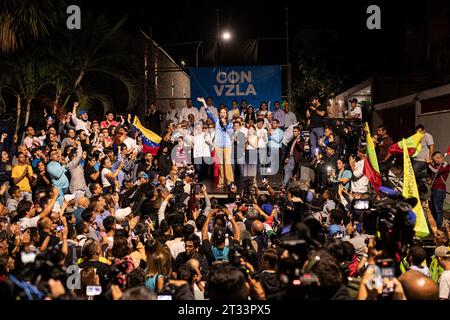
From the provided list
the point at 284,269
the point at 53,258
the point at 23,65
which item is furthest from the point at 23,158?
the point at 284,269

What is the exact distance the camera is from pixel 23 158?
32.8 ft

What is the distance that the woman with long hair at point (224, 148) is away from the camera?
1191 centimetres

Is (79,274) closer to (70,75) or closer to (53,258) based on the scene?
(53,258)

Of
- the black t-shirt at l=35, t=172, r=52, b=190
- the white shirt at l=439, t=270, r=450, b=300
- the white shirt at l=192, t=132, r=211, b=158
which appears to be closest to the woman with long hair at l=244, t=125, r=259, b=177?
the white shirt at l=192, t=132, r=211, b=158

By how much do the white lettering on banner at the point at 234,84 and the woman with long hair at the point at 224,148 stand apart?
8.45 feet

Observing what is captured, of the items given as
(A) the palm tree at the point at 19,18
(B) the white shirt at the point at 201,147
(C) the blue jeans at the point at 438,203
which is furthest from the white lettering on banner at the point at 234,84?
(C) the blue jeans at the point at 438,203

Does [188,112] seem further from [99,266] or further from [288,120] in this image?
[99,266]

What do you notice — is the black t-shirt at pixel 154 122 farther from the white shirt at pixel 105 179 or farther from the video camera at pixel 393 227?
the video camera at pixel 393 227

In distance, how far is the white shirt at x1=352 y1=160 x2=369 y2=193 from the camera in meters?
10.3

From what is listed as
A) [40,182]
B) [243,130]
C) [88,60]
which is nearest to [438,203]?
[243,130]

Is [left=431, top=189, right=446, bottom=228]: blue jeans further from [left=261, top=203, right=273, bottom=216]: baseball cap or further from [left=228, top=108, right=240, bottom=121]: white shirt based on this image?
[left=228, top=108, right=240, bottom=121]: white shirt

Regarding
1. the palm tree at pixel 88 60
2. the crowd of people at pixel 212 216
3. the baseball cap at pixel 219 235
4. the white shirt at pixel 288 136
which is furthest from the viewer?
the palm tree at pixel 88 60

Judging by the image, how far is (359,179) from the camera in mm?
10359

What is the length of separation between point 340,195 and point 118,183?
432 cm
